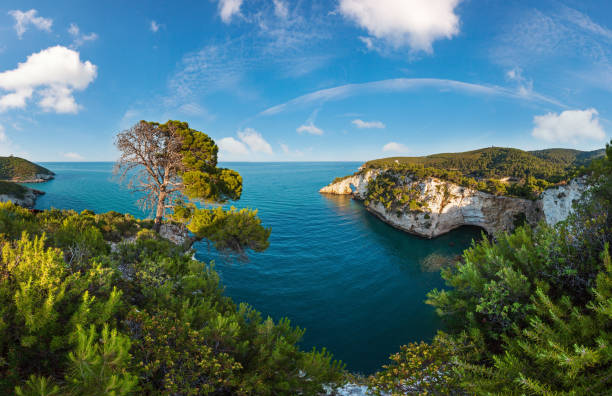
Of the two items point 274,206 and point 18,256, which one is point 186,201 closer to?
point 18,256

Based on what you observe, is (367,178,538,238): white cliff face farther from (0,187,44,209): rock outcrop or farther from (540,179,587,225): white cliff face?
(0,187,44,209): rock outcrop

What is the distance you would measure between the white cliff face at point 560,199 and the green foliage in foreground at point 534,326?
890 inches

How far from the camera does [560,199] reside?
24.7 meters

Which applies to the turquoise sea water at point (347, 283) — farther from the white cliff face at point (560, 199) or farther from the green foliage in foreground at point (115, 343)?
the white cliff face at point (560, 199)

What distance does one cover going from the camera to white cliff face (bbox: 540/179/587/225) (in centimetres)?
2268

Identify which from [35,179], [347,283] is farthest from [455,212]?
[35,179]

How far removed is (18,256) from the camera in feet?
14.3

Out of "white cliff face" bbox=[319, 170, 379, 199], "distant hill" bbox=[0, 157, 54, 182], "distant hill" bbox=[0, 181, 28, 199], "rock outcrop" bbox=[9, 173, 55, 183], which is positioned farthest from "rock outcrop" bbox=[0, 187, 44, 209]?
"white cliff face" bbox=[319, 170, 379, 199]

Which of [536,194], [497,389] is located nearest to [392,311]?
[497,389]

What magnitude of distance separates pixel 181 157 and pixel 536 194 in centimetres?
4533

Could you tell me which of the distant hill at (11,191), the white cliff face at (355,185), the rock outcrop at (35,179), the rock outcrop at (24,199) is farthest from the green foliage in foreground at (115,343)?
the rock outcrop at (35,179)

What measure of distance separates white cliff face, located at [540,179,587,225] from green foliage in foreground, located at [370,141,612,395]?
22.6 metres

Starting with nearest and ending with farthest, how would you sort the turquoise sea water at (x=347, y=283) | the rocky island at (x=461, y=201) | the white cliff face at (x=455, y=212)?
the turquoise sea water at (x=347, y=283) → the rocky island at (x=461, y=201) → the white cliff face at (x=455, y=212)

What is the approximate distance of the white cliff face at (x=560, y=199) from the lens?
74.4ft
